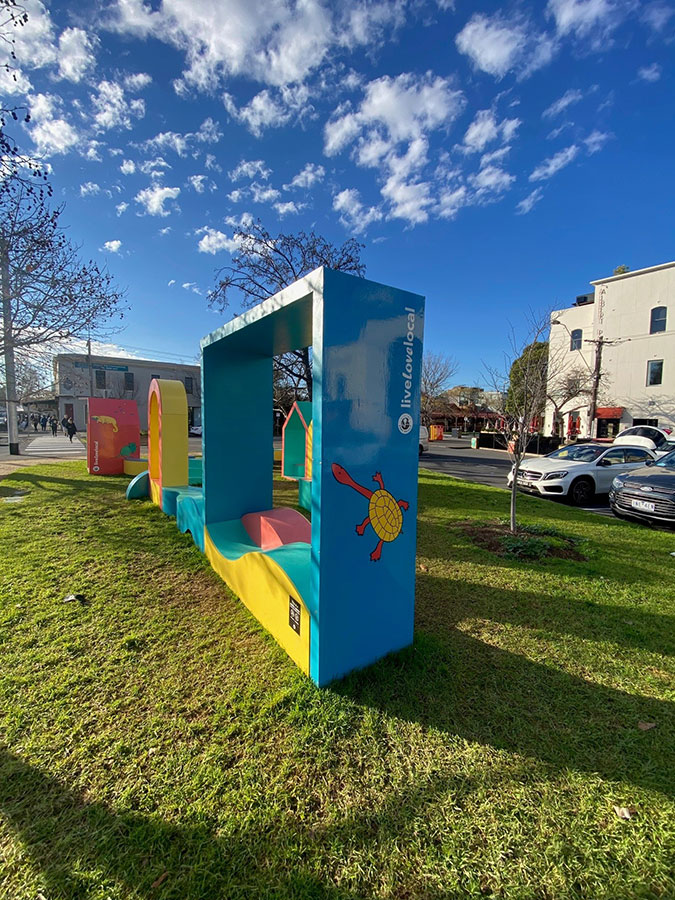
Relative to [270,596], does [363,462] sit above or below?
above

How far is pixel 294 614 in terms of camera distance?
2947 millimetres

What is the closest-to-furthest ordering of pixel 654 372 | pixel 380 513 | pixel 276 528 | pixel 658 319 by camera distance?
pixel 380 513
pixel 276 528
pixel 658 319
pixel 654 372

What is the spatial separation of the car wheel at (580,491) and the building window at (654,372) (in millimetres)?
22597

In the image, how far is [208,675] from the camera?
9.34 ft

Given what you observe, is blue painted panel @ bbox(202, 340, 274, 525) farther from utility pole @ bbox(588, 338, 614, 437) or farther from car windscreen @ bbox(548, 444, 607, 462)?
utility pole @ bbox(588, 338, 614, 437)

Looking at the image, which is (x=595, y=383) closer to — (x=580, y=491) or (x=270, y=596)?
(x=580, y=491)

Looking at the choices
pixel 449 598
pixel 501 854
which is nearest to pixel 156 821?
pixel 501 854

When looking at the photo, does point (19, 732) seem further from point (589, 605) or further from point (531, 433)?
point (531, 433)

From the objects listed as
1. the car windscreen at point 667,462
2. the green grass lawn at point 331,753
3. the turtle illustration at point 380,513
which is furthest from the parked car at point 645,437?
the turtle illustration at point 380,513

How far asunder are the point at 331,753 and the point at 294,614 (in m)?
0.93

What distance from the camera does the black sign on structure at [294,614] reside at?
290 cm

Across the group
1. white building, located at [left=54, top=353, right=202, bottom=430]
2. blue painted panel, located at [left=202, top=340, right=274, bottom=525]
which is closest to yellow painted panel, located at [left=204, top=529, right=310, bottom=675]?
blue painted panel, located at [left=202, top=340, right=274, bottom=525]

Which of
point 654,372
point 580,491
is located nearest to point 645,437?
point 654,372

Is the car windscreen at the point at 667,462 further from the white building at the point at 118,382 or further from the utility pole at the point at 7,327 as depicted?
the white building at the point at 118,382
